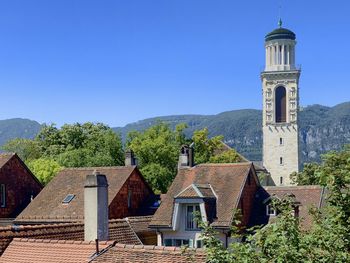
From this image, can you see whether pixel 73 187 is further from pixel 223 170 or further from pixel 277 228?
pixel 277 228

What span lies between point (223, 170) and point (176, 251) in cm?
2037

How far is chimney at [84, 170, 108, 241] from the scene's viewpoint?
685 inches

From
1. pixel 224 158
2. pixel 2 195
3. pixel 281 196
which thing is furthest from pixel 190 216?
pixel 224 158

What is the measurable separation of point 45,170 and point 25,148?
21649mm

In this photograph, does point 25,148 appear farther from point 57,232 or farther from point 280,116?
point 57,232

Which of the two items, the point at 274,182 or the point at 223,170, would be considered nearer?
the point at 223,170

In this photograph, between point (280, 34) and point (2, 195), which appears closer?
point (2, 195)

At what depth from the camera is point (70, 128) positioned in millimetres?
65000

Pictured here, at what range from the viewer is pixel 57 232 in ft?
63.4

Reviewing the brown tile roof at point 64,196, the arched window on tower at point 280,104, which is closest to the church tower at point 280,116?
the arched window on tower at point 280,104

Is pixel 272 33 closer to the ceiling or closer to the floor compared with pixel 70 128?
closer to the ceiling

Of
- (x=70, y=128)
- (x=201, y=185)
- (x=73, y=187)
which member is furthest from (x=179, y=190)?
(x=70, y=128)

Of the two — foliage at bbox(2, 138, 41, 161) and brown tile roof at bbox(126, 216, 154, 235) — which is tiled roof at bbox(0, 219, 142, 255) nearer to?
brown tile roof at bbox(126, 216, 154, 235)

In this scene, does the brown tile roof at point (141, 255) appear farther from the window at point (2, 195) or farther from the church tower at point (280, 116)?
the church tower at point (280, 116)
